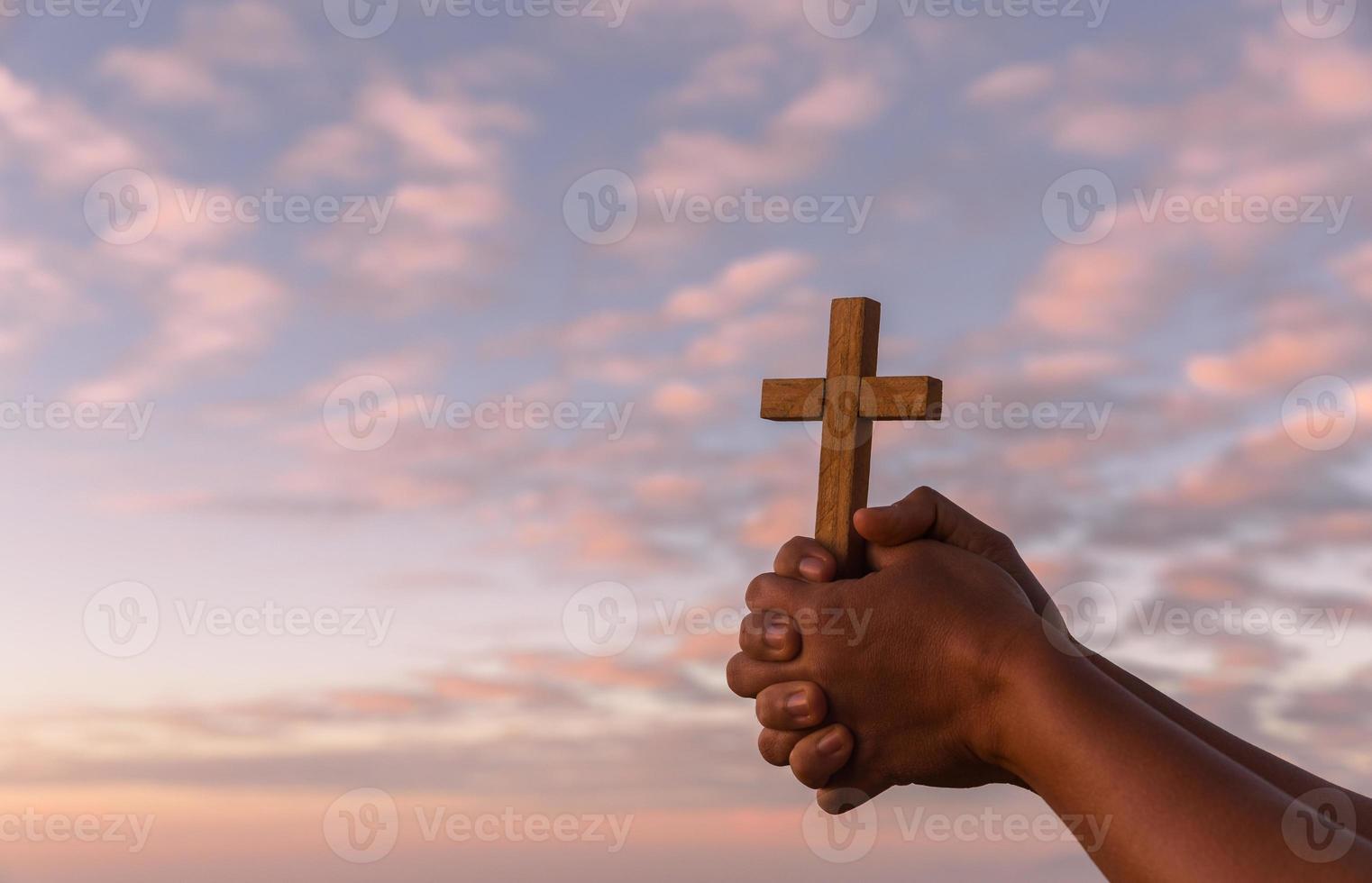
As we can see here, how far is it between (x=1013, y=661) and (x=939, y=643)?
45 centimetres

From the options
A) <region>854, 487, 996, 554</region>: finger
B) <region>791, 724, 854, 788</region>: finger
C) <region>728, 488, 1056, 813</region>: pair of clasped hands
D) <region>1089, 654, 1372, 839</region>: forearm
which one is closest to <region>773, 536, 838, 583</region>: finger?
<region>728, 488, 1056, 813</region>: pair of clasped hands

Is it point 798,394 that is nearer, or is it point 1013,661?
point 1013,661

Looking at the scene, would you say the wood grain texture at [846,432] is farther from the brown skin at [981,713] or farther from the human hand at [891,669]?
the human hand at [891,669]

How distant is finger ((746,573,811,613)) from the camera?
4.95 metres

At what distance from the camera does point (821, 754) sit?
470 centimetres

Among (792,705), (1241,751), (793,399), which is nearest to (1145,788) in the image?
(1241,751)

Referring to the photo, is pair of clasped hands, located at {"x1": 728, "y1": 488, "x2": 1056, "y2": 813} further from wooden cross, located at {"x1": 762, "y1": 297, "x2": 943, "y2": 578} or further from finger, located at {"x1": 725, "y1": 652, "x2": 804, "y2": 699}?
wooden cross, located at {"x1": 762, "y1": 297, "x2": 943, "y2": 578}

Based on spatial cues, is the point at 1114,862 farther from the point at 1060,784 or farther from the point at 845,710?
the point at 845,710

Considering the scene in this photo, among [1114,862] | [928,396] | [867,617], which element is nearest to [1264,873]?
[1114,862]

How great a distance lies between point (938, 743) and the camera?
14.1 feet

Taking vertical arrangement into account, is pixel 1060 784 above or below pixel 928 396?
below

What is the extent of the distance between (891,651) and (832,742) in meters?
0.51

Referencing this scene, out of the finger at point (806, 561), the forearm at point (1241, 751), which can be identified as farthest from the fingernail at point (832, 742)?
the forearm at point (1241, 751)

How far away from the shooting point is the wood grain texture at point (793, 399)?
566 cm
